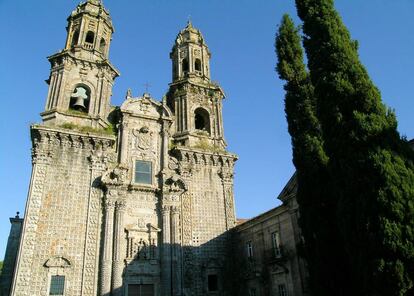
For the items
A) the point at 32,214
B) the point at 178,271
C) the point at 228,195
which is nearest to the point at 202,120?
the point at 228,195

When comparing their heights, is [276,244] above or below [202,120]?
below

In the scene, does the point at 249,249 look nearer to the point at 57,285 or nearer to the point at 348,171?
the point at 57,285

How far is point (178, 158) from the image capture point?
2623cm

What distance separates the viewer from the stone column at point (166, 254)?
2173cm

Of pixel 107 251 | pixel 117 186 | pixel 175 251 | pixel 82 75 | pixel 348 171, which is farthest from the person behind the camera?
pixel 82 75

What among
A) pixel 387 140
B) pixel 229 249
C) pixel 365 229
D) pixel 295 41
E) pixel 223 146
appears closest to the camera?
pixel 365 229

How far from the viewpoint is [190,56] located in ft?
99.6

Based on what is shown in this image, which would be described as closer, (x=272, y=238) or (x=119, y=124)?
(x=272, y=238)

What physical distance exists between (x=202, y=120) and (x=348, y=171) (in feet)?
64.3

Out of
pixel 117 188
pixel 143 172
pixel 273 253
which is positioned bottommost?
pixel 273 253

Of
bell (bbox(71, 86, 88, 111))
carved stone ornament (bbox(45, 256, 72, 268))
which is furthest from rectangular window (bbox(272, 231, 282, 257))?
bell (bbox(71, 86, 88, 111))

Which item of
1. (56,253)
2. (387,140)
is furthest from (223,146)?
(387,140)

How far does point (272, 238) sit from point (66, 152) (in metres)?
13.6

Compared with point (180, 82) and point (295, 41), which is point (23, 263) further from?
point (295, 41)
